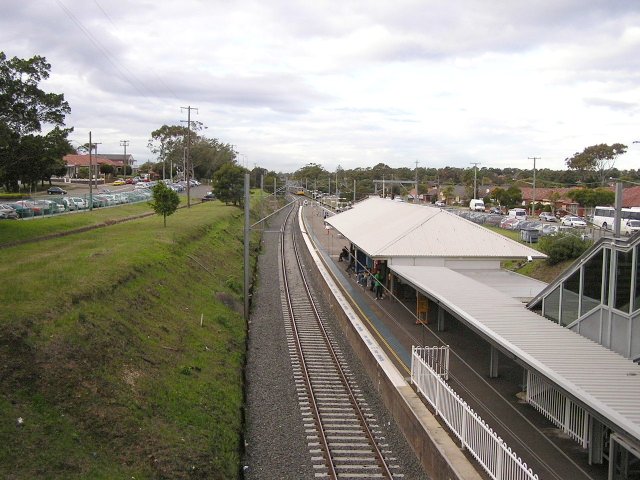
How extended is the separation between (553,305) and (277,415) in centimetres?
665

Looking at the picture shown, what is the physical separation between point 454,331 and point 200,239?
20.3m

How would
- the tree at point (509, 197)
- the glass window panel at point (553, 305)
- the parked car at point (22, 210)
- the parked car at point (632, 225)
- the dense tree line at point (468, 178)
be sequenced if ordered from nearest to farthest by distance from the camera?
1. the glass window panel at point (553, 305)
2. the parked car at point (22, 210)
3. the parked car at point (632, 225)
4. the tree at point (509, 197)
5. the dense tree line at point (468, 178)

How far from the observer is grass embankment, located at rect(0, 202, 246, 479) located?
10.2 metres

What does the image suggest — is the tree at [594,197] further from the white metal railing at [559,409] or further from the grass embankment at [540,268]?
the white metal railing at [559,409]

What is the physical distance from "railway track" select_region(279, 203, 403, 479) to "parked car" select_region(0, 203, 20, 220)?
18.9 metres

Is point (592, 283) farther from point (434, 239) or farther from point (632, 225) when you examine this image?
point (632, 225)

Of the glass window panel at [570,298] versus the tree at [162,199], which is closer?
the glass window panel at [570,298]

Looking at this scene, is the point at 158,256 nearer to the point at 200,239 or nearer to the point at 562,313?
the point at 200,239

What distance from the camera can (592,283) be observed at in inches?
482

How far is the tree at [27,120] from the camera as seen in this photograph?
24844mm

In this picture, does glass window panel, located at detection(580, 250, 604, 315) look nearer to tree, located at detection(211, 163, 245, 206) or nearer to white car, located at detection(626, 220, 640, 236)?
white car, located at detection(626, 220, 640, 236)

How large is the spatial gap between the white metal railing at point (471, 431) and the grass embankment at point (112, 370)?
4051 millimetres

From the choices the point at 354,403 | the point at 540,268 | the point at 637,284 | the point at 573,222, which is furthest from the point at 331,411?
the point at 573,222

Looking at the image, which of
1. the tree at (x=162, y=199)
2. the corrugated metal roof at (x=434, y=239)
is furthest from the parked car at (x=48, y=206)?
the corrugated metal roof at (x=434, y=239)
